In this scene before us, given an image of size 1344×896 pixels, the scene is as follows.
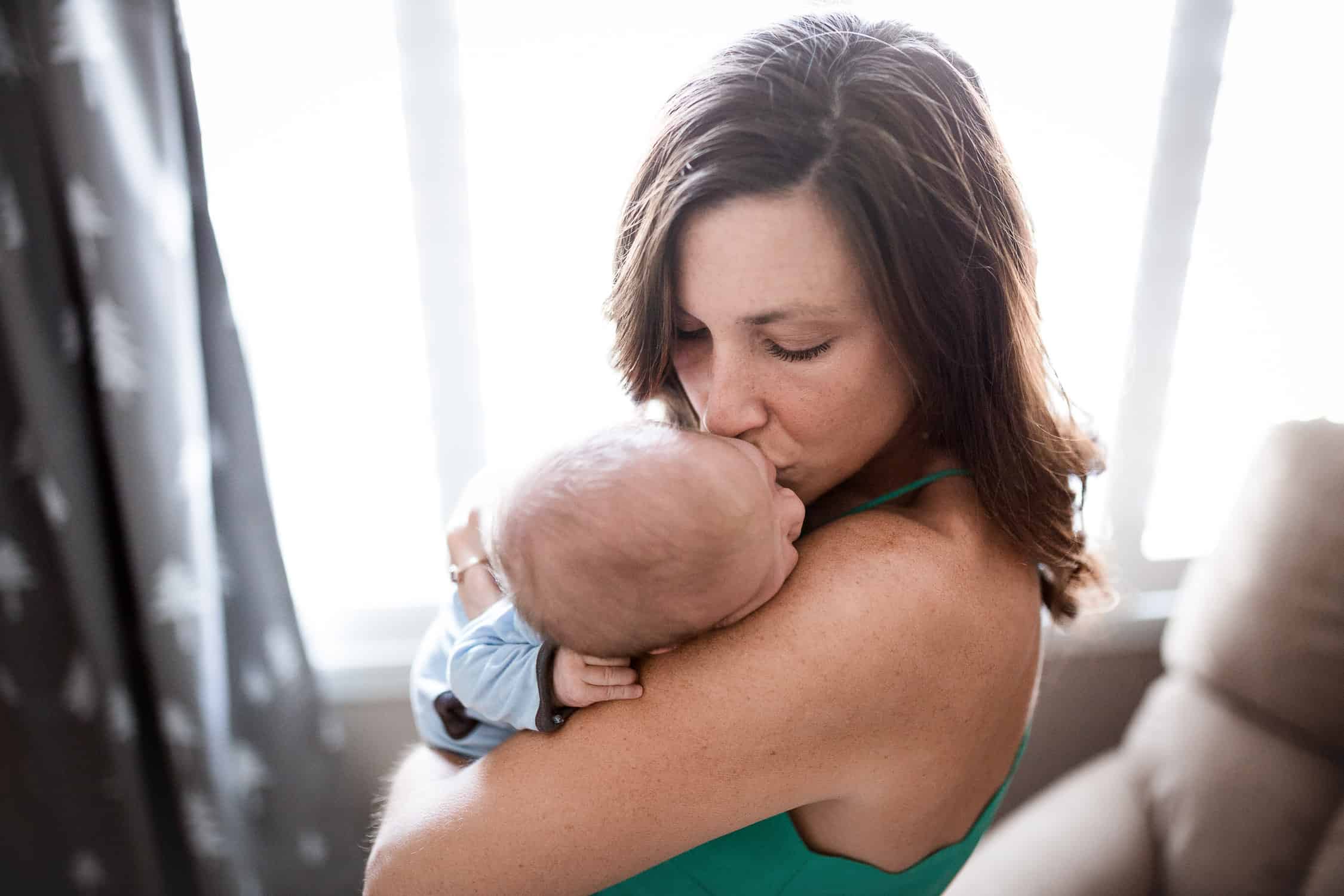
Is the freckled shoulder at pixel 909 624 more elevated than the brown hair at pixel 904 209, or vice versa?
the brown hair at pixel 904 209

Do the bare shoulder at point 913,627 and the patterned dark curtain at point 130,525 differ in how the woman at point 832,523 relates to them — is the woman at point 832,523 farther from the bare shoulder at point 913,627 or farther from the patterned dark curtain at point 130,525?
the patterned dark curtain at point 130,525

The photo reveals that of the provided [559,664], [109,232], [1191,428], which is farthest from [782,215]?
[1191,428]

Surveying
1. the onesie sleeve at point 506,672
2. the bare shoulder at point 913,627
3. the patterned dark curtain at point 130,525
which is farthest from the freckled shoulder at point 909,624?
the patterned dark curtain at point 130,525

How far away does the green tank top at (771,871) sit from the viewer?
2.64ft

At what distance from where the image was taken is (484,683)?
83 centimetres

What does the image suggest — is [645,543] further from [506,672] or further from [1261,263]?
[1261,263]

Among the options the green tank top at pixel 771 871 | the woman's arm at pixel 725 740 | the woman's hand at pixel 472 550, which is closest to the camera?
the woman's arm at pixel 725 740

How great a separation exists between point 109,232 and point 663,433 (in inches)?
45.3

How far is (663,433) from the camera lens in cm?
80

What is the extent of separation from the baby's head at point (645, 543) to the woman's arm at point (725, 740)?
34 millimetres

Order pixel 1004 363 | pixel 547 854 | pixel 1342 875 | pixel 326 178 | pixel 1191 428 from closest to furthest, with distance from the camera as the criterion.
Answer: pixel 547 854, pixel 1004 363, pixel 1342 875, pixel 326 178, pixel 1191 428

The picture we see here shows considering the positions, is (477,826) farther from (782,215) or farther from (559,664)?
(782,215)

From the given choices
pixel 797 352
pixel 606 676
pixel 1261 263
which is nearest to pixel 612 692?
pixel 606 676

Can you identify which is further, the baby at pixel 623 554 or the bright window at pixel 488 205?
the bright window at pixel 488 205
